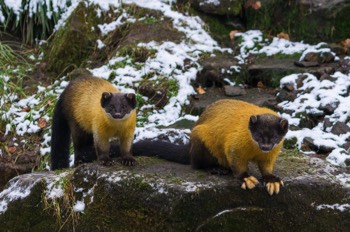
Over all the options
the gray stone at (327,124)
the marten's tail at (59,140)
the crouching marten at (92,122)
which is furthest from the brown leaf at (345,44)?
the marten's tail at (59,140)

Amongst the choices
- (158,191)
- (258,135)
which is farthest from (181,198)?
(258,135)

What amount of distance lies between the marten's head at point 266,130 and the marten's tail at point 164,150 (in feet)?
3.52

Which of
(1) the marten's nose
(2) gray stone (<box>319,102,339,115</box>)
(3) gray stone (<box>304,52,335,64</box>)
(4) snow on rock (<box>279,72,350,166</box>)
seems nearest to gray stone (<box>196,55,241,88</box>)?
(4) snow on rock (<box>279,72,350,166</box>)

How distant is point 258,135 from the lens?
4.89 meters

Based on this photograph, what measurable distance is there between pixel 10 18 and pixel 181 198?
686 cm

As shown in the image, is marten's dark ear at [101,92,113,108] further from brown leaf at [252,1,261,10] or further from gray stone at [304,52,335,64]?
brown leaf at [252,1,261,10]

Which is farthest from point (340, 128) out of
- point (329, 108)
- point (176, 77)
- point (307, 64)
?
point (176, 77)

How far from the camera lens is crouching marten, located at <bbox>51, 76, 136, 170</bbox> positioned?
576cm

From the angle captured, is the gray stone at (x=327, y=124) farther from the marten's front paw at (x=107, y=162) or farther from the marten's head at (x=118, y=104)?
the marten's front paw at (x=107, y=162)

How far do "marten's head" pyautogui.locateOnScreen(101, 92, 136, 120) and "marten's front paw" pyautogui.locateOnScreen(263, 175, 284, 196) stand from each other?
141 cm

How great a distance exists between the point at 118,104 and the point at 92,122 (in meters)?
0.48

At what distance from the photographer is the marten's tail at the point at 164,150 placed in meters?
5.89

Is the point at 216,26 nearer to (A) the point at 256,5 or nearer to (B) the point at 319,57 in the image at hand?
(A) the point at 256,5

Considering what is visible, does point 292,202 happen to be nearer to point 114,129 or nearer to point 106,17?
point 114,129
